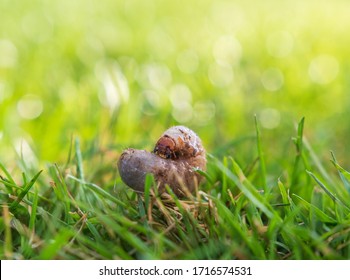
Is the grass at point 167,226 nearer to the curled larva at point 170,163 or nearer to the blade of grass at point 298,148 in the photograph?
the curled larva at point 170,163

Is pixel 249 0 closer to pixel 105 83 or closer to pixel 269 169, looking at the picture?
pixel 105 83

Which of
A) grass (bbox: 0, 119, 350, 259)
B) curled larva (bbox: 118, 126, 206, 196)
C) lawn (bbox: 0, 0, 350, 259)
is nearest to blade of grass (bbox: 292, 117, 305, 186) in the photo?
lawn (bbox: 0, 0, 350, 259)

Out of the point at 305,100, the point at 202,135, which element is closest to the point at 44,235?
the point at 202,135

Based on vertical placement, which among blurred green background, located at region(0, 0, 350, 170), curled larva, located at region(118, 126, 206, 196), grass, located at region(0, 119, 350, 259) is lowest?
blurred green background, located at region(0, 0, 350, 170)

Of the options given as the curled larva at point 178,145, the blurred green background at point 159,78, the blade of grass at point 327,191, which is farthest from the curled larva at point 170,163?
the blurred green background at point 159,78

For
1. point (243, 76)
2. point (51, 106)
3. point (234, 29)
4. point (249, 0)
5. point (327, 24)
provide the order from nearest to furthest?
point (51, 106) → point (243, 76) → point (234, 29) → point (327, 24) → point (249, 0)

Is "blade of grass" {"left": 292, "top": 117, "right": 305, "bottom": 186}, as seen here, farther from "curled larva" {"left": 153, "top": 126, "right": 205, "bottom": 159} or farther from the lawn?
"curled larva" {"left": 153, "top": 126, "right": 205, "bottom": 159}
